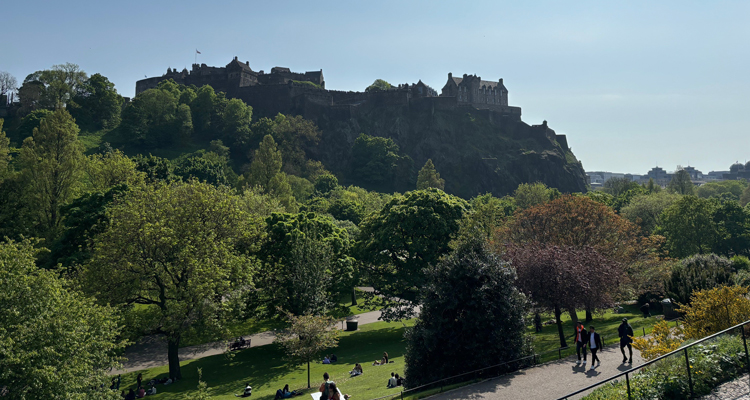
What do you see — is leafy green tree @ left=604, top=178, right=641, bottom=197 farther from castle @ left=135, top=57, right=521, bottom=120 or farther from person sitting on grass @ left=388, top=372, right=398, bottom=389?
person sitting on grass @ left=388, top=372, right=398, bottom=389

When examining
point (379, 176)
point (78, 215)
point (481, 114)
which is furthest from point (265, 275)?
point (481, 114)

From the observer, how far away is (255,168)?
6356 cm

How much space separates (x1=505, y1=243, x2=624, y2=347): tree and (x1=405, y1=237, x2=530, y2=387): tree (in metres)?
3.19

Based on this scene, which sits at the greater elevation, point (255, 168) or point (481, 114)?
point (481, 114)

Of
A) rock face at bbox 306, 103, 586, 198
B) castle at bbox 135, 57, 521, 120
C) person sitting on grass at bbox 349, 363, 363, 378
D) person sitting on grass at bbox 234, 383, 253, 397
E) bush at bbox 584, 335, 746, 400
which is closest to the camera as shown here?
bush at bbox 584, 335, 746, 400

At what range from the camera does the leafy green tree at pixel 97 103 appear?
89875mm

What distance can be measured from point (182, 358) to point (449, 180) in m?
80.5

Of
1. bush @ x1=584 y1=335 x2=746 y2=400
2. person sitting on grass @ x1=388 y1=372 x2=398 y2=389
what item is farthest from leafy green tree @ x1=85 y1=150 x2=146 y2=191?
bush @ x1=584 y1=335 x2=746 y2=400

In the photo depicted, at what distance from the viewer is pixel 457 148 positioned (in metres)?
107

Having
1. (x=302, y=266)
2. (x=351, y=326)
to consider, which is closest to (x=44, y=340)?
(x=302, y=266)

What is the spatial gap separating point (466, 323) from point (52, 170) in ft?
130

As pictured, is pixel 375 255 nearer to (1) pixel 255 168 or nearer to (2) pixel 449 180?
(1) pixel 255 168

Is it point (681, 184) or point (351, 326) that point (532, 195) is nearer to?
point (681, 184)

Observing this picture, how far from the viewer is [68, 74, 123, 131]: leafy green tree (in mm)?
89875
